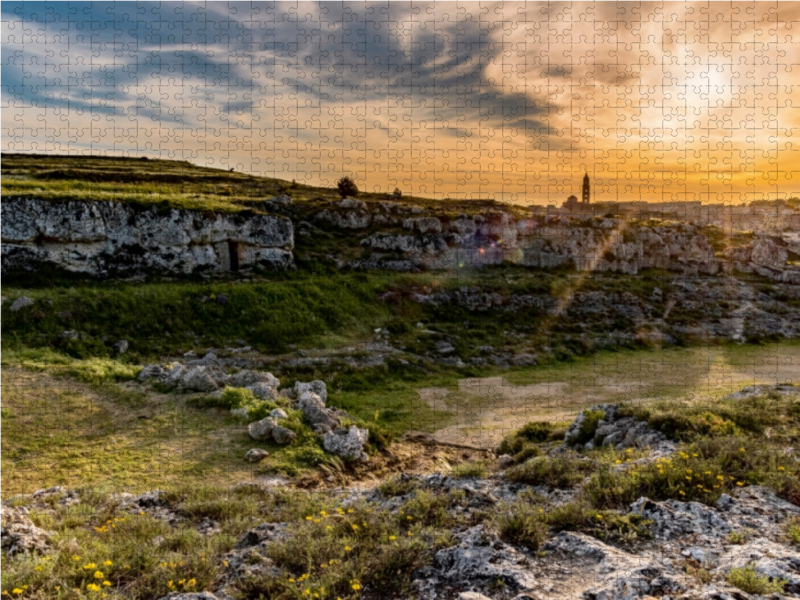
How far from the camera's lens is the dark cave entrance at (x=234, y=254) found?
38331mm

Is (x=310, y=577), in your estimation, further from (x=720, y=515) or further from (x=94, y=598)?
(x=720, y=515)

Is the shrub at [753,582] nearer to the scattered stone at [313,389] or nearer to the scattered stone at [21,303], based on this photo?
the scattered stone at [313,389]

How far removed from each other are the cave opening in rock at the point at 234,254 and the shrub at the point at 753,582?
3785 centimetres

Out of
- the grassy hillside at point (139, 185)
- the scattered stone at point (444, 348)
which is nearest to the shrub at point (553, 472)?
the scattered stone at point (444, 348)

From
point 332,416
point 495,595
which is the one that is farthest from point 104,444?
point 495,595

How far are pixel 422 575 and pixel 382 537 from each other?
96 cm

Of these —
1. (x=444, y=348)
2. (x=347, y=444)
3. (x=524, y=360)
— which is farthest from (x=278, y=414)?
(x=524, y=360)

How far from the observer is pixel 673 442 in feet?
37.8

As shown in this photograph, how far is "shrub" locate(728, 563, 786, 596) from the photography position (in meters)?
5.04

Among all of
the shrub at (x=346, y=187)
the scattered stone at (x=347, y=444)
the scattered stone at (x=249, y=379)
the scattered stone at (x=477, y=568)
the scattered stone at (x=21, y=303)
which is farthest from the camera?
the shrub at (x=346, y=187)

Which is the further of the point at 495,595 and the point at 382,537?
the point at 382,537

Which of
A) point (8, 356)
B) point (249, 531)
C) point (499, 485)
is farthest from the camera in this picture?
point (8, 356)

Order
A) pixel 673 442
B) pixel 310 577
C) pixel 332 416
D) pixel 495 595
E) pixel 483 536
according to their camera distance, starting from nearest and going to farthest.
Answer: pixel 495 595
pixel 310 577
pixel 483 536
pixel 673 442
pixel 332 416

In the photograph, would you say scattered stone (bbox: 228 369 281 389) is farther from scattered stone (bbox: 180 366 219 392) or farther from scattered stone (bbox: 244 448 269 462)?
scattered stone (bbox: 244 448 269 462)
